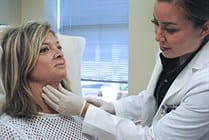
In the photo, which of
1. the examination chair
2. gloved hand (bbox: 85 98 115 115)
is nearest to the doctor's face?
gloved hand (bbox: 85 98 115 115)

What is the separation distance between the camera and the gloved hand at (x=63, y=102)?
145cm

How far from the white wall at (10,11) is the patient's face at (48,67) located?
87.7 inches

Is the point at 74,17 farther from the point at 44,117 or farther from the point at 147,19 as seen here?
the point at 44,117

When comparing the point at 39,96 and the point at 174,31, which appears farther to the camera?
the point at 39,96

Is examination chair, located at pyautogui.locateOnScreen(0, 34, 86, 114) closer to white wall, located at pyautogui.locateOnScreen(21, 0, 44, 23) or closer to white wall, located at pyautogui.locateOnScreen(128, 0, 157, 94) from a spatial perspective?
white wall, located at pyautogui.locateOnScreen(128, 0, 157, 94)

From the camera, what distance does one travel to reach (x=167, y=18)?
1.24m

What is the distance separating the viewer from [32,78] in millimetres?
1595

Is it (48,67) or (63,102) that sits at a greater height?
(48,67)

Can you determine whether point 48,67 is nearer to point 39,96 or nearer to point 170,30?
point 39,96

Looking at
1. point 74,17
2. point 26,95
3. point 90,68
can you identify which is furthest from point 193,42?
point 74,17

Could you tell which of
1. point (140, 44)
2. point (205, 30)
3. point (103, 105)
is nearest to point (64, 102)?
point (103, 105)

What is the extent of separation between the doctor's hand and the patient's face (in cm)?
6

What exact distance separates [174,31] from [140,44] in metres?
1.53

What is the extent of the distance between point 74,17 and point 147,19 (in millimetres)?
1219
